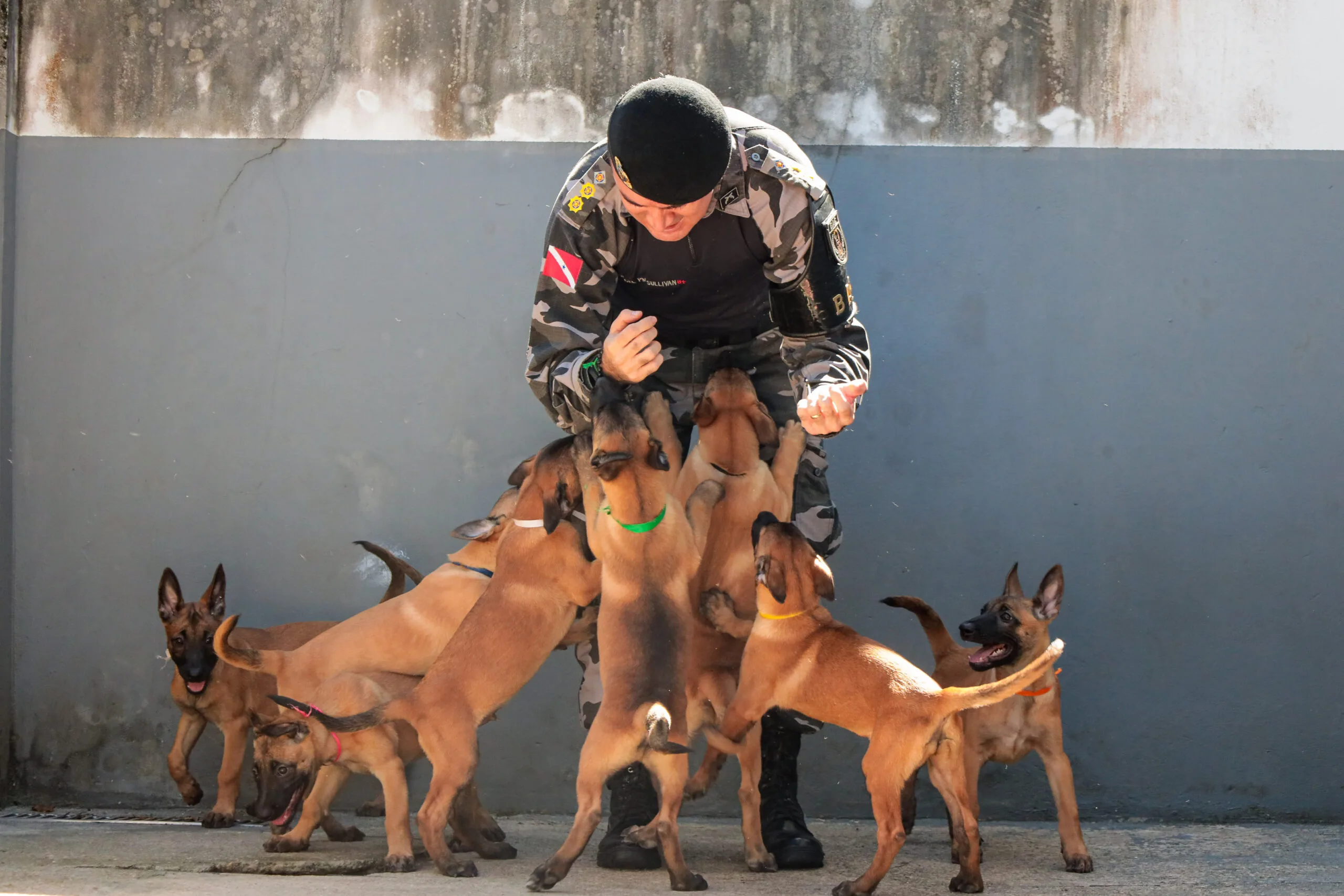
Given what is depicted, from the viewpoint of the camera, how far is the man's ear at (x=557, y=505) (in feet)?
15.1

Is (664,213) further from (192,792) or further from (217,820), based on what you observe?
(192,792)

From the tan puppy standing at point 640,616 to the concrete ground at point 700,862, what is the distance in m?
0.20

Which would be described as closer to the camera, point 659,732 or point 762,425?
point 659,732

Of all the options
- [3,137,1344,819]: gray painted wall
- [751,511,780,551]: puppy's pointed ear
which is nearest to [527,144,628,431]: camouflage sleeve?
[751,511,780,551]: puppy's pointed ear

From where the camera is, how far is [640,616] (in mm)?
4324

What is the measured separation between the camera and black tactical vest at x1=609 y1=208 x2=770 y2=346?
14.8 feet

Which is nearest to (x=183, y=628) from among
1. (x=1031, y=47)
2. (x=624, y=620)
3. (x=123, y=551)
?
(x=123, y=551)

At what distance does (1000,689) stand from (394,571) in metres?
2.67

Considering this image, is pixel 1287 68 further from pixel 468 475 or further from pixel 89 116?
pixel 89 116

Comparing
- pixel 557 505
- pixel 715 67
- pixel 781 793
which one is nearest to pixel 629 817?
pixel 781 793

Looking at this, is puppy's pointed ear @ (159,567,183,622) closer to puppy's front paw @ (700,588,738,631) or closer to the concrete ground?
the concrete ground

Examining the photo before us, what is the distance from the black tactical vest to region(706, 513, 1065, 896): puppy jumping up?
782 mm

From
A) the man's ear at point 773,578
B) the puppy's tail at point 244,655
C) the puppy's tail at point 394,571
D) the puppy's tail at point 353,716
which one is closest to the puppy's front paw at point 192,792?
the puppy's tail at point 244,655

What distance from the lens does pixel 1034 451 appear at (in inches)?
225
